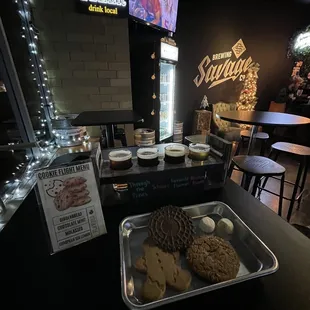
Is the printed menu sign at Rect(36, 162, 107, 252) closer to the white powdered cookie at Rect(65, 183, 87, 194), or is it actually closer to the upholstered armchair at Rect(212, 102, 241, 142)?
the white powdered cookie at Rect(65, 183, 87, 194)

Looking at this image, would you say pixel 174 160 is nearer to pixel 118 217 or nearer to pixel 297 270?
pixel 118 217

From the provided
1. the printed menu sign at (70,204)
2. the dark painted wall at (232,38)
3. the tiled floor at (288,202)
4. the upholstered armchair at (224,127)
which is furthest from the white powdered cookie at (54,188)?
the dark painted wall at (232,38)

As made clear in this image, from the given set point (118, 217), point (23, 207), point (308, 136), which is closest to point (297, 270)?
point (118, 217)

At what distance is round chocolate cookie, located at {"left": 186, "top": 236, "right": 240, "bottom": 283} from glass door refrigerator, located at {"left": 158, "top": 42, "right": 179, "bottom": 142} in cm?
280

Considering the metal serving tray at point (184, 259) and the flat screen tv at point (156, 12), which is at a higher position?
the flat screen tv at point (156, 12)

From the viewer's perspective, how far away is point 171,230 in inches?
24.2

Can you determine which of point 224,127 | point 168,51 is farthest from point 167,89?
point 224,127

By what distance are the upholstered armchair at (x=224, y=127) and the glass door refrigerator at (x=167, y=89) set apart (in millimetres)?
1228

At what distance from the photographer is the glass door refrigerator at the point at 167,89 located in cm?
300

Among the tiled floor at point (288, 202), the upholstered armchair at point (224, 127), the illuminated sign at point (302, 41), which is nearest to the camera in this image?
the tiled floor at point (288, 202)

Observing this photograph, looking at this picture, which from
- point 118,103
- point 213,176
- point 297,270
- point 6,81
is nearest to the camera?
point 297,270

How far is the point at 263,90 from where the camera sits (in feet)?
17.6

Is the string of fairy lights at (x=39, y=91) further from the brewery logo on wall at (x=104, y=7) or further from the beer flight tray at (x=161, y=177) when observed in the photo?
the beer flight tray at (x=161, y=177)

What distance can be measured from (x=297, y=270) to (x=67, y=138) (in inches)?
108
